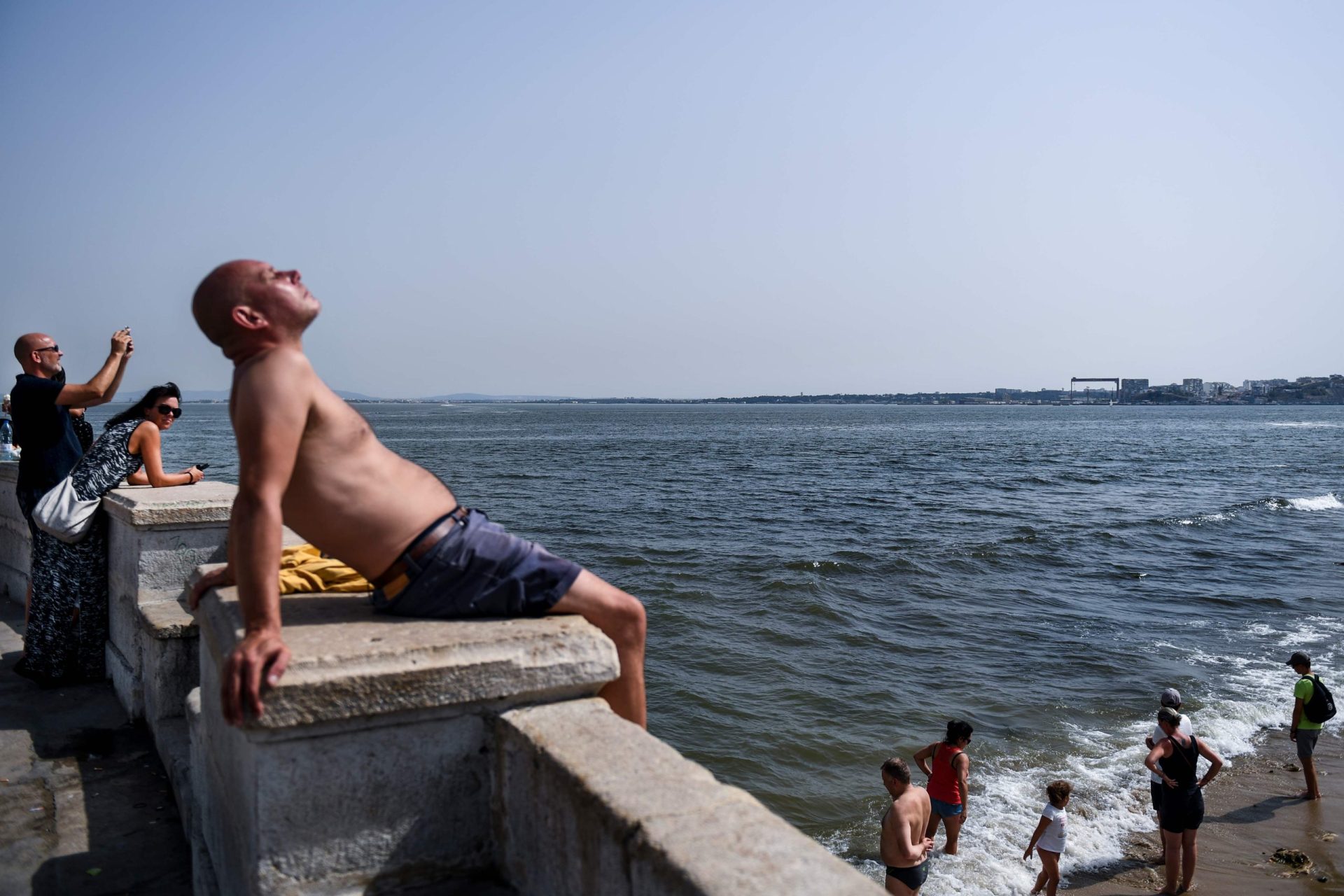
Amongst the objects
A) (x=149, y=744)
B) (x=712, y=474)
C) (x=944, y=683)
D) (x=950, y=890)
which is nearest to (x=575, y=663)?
(x=149, y=744)

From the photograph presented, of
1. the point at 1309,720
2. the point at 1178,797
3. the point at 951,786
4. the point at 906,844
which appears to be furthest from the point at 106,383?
the point at 1309,720

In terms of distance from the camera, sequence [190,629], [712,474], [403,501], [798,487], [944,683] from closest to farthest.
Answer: [403,501] → [190,629] → [944,683] → [798,487] → [712,474]

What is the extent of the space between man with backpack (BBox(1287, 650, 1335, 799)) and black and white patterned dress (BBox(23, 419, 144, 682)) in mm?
10932

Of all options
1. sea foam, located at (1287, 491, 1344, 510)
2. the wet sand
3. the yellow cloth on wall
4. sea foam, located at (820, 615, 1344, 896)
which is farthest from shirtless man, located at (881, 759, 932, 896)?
sea foam, located at (1287, 491, 1344, 510)

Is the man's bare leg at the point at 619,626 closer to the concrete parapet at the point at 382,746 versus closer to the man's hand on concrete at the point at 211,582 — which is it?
the concrete parapet at the point at 382,746

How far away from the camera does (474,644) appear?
7.15ft

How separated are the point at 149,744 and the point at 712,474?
1690 inches

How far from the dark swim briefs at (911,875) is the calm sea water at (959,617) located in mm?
1113

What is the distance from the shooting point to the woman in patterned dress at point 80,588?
4.47 m

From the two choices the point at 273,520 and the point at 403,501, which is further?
the point at 403,501

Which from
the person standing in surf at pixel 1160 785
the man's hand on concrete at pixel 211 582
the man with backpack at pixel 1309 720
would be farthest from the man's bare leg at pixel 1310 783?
the man's hand on concrete at pixel 211 582

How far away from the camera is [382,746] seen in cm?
211

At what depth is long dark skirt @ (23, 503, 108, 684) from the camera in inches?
176

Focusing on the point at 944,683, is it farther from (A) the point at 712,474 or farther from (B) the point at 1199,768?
(A) the point at 712,474
